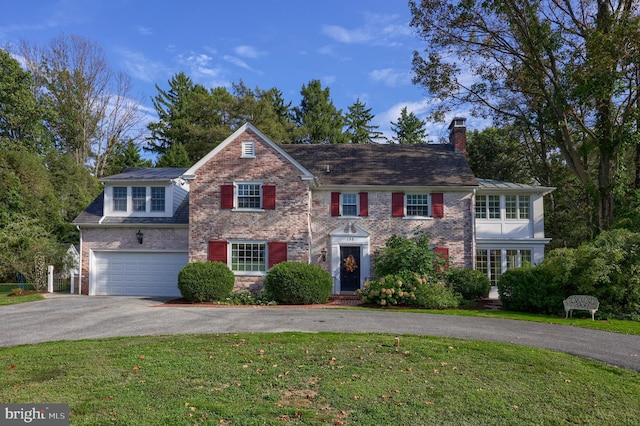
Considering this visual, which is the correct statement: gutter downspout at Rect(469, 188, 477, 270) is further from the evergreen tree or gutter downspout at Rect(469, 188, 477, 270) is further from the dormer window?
the evergreen tree

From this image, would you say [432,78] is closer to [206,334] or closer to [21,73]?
[206,334]

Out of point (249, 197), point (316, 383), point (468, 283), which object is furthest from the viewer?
point (249, 197)

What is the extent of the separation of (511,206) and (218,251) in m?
13.7

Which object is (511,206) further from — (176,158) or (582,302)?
(176,158)

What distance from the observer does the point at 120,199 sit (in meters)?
19.9

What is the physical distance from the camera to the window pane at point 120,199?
19.9 metres

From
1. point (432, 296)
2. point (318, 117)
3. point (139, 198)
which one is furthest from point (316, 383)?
point (318, 117)

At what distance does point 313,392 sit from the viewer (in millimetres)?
5582

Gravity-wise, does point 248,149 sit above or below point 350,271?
above

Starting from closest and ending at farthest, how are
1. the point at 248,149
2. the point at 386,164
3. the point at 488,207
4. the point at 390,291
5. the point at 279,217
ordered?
1. the point at 390,291
2. the point at 279,217
3. the point at 248,149
4. the point at 488,207
5. the point at 386,164

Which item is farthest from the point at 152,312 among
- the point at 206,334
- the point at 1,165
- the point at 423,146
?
the point at 1,165

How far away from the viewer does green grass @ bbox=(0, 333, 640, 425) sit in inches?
192

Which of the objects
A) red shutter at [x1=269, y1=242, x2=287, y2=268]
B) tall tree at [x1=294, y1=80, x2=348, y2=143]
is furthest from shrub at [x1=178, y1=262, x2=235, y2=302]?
tall tree at [x1=294, y1=80, x2=348, y2=143]

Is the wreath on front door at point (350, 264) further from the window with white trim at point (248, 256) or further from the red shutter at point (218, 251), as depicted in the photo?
the red shutter at point (218, 251)
